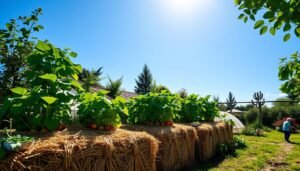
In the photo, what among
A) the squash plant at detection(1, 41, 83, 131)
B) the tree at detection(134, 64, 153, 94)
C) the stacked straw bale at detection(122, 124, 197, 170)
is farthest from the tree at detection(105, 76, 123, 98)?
the tree at detection(134, 64, 153, 94)

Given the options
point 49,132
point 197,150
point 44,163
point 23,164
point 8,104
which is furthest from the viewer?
point 197,150

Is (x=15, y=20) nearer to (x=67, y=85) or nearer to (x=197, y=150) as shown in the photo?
(x=67, y=85)

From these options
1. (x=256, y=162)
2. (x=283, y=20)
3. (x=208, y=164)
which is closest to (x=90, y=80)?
(x=208, y=164)

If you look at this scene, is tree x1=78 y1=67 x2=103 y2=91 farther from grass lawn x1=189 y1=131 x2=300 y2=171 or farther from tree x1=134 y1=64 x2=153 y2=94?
tree x1=134 y1=64 x2=153 y2=94

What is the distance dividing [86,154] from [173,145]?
2.04m

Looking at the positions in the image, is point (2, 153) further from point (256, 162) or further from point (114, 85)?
point (114, 85)

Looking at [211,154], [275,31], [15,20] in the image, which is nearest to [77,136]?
[275,31]

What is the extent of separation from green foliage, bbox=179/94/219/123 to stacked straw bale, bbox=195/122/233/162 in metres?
0.39

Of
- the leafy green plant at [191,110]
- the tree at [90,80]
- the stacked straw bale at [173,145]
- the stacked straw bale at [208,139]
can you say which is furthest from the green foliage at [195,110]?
the tree at [90,80]

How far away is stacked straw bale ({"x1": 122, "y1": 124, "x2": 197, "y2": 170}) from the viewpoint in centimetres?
377

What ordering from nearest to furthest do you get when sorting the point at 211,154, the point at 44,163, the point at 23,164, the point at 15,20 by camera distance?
1. the point at 23,164
2. the point at 44,163
3. the point at 15,20
4. the point at 211,154

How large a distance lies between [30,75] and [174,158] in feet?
8.69

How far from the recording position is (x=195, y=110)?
19.4 feet

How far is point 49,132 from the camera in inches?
99.3
